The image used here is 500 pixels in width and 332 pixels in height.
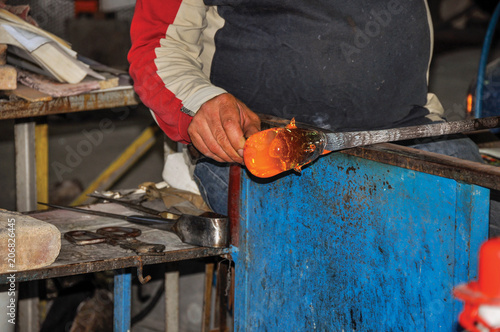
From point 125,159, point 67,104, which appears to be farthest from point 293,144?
point 125,159

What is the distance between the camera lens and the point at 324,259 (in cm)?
151

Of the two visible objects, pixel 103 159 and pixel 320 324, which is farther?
pixel 103 159

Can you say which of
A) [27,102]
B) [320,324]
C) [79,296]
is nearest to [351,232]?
[320,324]

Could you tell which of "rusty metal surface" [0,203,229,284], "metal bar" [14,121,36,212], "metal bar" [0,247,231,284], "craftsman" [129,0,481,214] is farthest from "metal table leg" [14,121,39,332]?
"metal bar" [0,247,231,284]

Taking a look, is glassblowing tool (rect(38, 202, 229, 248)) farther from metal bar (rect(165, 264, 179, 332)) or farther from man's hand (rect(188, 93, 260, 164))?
metal bar (rect(165, 264, 179, 332))

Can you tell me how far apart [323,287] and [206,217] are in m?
0.39

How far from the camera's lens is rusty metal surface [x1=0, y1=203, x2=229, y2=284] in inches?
60.6

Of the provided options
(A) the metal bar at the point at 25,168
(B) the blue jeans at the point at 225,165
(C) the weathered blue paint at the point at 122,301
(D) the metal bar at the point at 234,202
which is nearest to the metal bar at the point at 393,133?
(B) the blue jeans at the point at 225,165

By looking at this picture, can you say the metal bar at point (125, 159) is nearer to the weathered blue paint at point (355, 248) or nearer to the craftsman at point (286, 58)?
the craftsman at point (286, 58)

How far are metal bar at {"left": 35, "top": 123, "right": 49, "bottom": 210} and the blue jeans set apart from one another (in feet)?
3.66

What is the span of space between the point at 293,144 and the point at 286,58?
0.57 m

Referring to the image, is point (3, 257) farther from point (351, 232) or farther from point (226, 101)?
point (351, 232)

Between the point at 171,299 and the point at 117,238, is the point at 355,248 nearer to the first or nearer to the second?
the point at 117,238

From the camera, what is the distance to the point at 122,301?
2.03 metres
